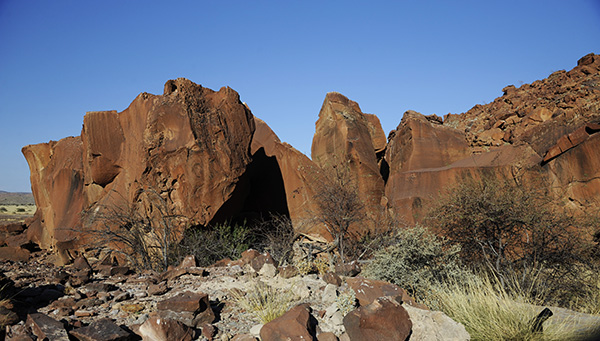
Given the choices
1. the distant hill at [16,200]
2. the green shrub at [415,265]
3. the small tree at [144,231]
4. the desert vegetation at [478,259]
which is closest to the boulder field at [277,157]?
the small tree at [144,231]

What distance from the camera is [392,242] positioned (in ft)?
36.9

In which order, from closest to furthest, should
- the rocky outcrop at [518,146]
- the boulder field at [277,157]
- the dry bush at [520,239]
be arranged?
1. the dry bush at [520,239]
2. the boulder field at [277,157]
3. the rocky outcrop at [518,146]

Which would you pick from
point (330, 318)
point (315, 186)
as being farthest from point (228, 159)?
point (330, 318)

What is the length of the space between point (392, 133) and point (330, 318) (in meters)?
15.2

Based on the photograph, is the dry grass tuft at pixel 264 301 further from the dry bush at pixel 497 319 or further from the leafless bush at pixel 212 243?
the leafless bush at pixel 212 243

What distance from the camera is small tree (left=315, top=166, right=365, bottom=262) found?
11938 mm

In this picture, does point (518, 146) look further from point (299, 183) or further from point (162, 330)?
point (162, 330)

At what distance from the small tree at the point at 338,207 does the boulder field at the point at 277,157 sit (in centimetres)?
58

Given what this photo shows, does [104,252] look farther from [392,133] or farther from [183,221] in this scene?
[392,133]

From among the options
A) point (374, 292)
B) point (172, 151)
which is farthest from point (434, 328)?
point (172, 151)

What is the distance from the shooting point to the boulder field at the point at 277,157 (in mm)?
10938

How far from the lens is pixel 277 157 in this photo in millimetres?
14922

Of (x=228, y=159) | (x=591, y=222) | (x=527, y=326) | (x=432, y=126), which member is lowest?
(x=527, y=326)

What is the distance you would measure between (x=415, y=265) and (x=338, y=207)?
4815mm
